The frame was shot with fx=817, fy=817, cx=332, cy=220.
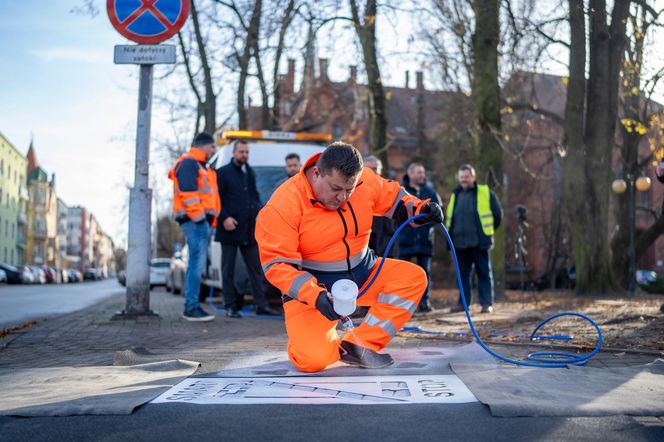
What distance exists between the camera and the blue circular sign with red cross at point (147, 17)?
9.38 meters

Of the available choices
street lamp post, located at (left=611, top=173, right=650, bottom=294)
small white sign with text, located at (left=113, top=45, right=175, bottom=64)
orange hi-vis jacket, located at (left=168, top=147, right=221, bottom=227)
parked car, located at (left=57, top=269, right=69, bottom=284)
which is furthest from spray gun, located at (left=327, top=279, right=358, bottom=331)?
parked car, located at (left=57, top=269, right=69, bottom=284)

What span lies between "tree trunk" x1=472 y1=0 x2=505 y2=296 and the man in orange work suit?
9.07 meters

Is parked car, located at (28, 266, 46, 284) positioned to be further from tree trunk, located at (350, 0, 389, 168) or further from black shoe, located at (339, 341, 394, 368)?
black shoe, located at (339, 341, 394, 368)

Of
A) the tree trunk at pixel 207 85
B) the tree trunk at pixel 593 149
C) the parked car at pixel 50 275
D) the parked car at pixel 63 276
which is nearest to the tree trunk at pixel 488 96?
the tree trunk at pixel 593 149

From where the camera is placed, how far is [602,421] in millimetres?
3475

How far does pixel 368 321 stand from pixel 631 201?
73.8 feet

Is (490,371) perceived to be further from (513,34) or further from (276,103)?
(276,103)

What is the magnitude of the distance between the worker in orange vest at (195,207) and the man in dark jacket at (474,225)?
3179mm

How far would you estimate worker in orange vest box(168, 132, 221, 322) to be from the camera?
929 centimetres

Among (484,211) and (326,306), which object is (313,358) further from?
(484,211)

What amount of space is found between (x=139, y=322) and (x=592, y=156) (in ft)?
40.7

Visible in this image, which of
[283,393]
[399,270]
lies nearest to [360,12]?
[399,270]

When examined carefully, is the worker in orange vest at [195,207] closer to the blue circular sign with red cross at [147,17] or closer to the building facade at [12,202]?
the blue circular sign with red cross at [147,17]

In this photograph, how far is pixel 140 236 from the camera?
371 inches
